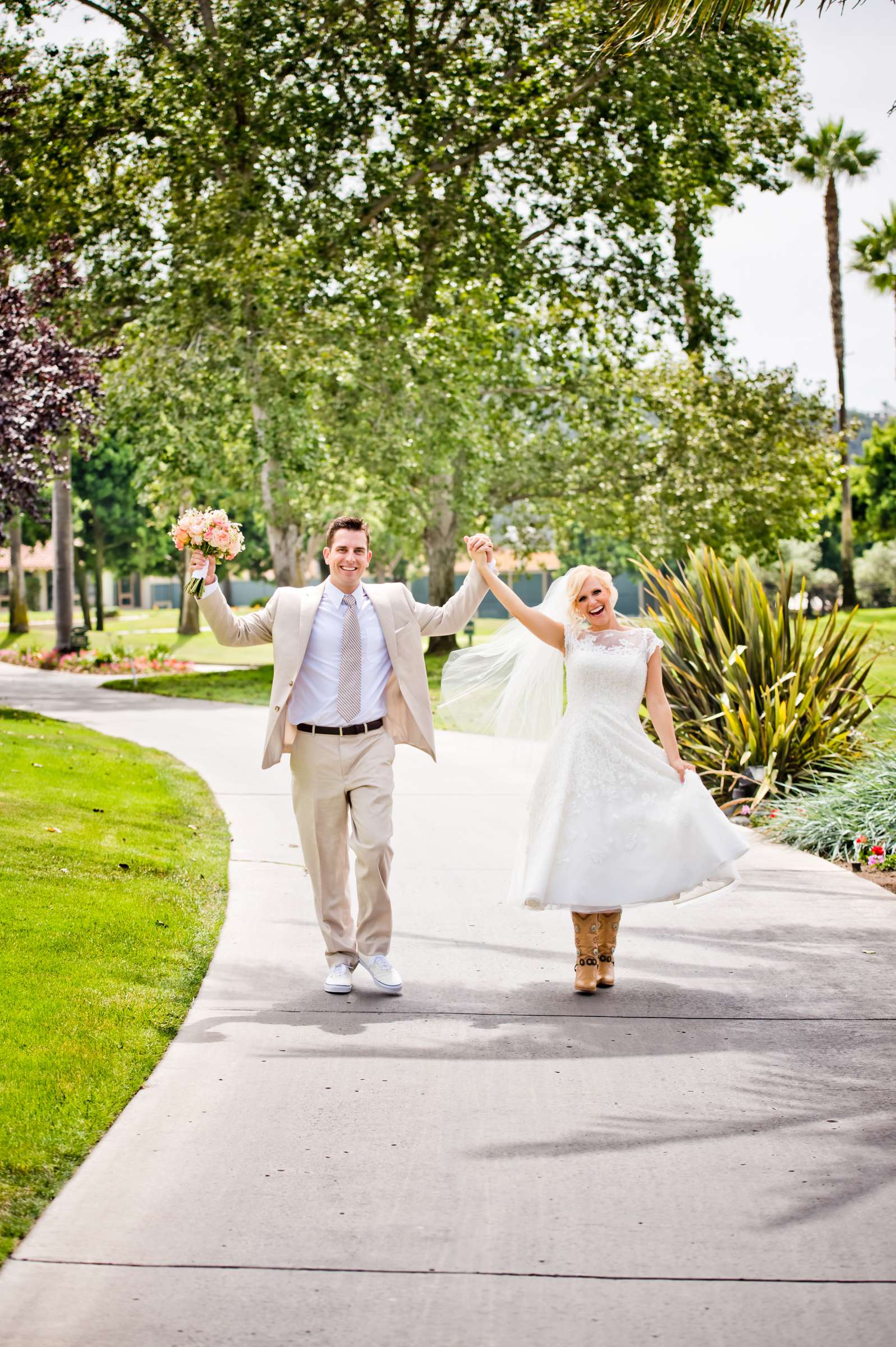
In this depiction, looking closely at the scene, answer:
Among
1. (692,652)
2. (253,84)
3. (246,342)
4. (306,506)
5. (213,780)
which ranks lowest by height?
(213,780)

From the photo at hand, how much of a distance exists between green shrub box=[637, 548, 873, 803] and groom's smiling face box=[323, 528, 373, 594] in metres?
5.53

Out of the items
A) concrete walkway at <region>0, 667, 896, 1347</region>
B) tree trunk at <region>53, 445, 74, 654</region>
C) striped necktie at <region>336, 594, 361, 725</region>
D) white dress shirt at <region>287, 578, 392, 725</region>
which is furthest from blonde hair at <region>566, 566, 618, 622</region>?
tree trunk at <region>53, 445, 74, 654</region>

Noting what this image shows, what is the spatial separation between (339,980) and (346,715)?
1.16 m

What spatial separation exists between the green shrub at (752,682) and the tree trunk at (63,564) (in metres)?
22.7

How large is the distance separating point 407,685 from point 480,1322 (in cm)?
336

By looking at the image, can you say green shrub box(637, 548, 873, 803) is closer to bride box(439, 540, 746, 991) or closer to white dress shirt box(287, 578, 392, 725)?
bride box(439, 540, 746, 991)

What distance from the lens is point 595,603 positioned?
6637 mm

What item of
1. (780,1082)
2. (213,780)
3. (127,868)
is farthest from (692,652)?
(780,1082)

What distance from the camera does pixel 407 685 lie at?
6.41 meters

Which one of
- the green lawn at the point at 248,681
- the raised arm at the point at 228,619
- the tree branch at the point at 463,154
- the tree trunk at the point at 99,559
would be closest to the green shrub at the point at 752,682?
the raised arm at the point at 228,619

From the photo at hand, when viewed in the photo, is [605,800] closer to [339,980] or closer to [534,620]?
[534,620]

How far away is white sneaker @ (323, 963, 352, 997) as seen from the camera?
6309 millimetres

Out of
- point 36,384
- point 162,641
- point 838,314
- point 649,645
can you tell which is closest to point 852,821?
point 649,645

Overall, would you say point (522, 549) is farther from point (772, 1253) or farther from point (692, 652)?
point (772, 1253)
